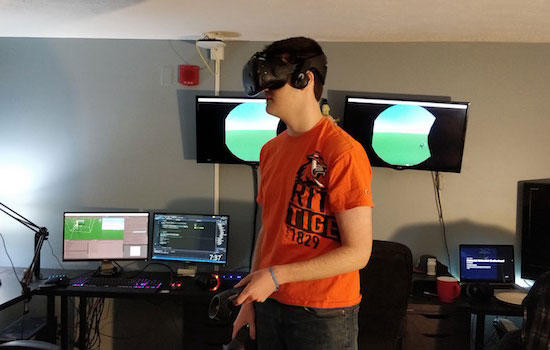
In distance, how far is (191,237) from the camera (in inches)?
130

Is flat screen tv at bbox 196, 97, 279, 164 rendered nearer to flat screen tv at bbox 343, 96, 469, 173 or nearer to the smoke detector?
the smoke detector

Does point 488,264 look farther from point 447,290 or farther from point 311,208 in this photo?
point 311,208

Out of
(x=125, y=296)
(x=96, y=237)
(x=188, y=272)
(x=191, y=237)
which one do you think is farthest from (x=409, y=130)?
(x=96, y=237)

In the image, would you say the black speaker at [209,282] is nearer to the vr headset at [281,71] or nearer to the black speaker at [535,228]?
the vr headset at [281,71]

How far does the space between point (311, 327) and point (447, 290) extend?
1.81 metres

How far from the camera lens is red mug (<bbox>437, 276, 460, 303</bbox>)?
2.87 metres

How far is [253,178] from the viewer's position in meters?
3.49

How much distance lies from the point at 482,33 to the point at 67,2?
235 cm

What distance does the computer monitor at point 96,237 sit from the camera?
3266 mm

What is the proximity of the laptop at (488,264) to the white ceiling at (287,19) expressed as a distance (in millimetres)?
1346

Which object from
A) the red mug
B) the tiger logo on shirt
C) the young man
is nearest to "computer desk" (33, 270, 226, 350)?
the red mug

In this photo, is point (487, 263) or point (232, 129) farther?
point (232, 129)

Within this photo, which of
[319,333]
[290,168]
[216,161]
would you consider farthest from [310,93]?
[216,161]

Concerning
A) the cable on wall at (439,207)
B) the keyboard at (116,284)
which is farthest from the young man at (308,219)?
the cable on wall at (439,207)
